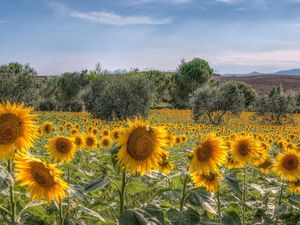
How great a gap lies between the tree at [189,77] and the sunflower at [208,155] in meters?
49.8

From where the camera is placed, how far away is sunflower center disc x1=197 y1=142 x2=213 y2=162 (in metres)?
2.61

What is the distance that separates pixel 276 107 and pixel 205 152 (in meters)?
25.4

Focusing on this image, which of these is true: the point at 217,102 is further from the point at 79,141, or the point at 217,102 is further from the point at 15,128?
the point at 15,128

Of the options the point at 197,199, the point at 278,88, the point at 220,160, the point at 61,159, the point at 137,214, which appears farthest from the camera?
the point at 278,88

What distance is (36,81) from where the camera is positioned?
3027cm

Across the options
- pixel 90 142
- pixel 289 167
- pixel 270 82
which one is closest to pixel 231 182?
pixel 289 167

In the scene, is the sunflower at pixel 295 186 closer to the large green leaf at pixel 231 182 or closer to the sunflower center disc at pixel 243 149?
the sunflower center disc at pixel 243 149

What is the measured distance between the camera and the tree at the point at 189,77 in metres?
55.5

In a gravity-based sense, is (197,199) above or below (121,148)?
below

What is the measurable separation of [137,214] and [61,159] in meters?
2.46

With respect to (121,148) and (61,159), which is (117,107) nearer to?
(61,159)

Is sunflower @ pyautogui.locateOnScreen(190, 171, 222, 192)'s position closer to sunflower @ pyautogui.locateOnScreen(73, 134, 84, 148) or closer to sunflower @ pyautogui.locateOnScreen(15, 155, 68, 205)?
sunflower @ pyautogui.locateOnScreen(15, 155, 68, 205)

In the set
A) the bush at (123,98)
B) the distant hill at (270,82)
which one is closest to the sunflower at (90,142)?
the bush at (123,98)

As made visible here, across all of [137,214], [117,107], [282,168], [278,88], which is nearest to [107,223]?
[137,214]
